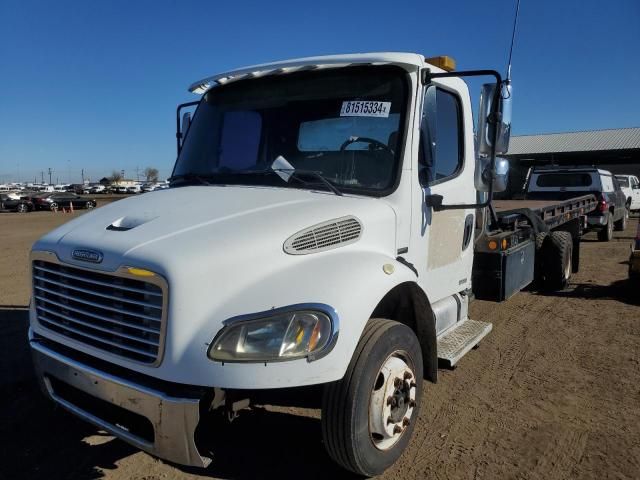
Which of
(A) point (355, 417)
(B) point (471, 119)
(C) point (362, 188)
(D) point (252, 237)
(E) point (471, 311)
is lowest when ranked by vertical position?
(E) point (471, 311)

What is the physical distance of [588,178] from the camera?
1299 cm

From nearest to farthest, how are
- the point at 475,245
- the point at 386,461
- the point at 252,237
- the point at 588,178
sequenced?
the point at 252,237 < the point at 386,461 < the point at 475,245 < the point at 588,178

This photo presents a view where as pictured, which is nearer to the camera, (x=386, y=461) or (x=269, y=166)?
(x=386, y=461)

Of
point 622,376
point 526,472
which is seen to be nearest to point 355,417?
point 526,472

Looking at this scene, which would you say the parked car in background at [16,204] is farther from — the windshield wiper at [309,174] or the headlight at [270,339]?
the headlight at [270,339]

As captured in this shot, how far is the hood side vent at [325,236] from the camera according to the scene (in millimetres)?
2674

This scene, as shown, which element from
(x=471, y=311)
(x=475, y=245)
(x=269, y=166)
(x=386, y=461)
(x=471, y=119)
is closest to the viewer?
(x=386, y=461)

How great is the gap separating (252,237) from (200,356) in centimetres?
64

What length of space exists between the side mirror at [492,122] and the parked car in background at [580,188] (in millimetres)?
9733

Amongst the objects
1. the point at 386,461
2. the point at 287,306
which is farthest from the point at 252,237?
the point at 386,461

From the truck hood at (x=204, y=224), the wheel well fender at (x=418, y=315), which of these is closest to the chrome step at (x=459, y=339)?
the wheel well fender at (x=418, y=315)

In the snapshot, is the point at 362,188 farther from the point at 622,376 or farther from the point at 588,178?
the point at 588,178

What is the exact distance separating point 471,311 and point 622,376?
2.45m

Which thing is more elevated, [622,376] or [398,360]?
[398,360]
